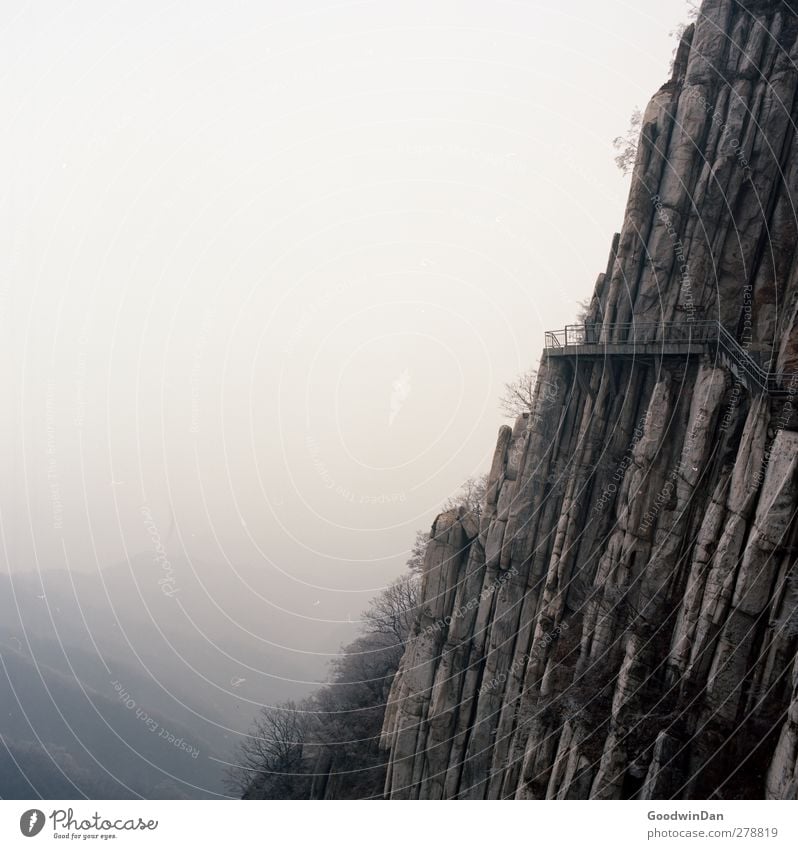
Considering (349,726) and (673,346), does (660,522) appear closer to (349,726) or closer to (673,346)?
(673,346)

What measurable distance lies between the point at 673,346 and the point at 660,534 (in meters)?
6.94

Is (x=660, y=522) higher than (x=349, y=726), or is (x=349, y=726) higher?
(x=660, y=522)

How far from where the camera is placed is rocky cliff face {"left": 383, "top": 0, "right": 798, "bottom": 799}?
18766 millimetres

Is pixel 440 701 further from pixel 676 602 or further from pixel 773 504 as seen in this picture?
pixel 773 504

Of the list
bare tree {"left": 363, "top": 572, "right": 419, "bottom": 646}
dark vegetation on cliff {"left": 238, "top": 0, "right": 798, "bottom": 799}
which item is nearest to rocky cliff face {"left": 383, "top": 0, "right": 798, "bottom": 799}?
dark vegetation on cliff {"left": 238, "top": 0, "right": 798, "bottom": 799}

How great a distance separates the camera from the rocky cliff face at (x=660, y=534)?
18766 millimetres

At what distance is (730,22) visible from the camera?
2630 cm

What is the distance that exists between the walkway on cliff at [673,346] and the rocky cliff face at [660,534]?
0.34 meters

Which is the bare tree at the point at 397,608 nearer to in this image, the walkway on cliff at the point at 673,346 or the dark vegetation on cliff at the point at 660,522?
the dark vegetation on cliff at the point at 660,522

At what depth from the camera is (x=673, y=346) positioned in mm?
24812

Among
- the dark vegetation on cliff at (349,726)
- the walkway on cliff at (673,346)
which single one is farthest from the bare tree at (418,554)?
the walkway on cliff at (673,346)

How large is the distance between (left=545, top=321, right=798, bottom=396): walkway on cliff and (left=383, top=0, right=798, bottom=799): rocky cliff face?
343 millimetres

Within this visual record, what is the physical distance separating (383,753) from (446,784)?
308 inches

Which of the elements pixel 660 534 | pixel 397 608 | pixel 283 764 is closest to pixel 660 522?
pixel 660 534
